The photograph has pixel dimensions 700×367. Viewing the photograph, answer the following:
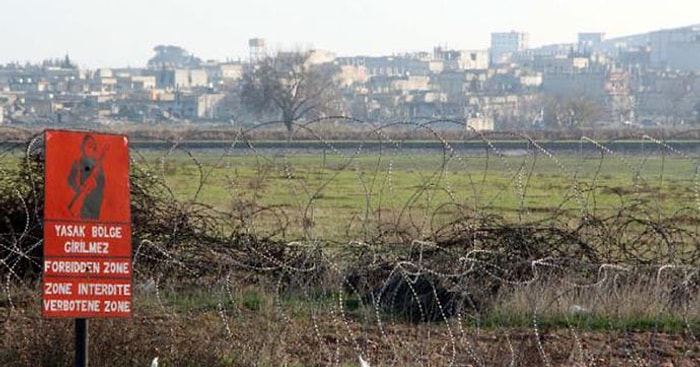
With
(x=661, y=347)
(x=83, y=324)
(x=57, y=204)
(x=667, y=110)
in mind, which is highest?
(x=57, y=204)

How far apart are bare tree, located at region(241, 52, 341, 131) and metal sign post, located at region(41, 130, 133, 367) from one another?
81042 mm

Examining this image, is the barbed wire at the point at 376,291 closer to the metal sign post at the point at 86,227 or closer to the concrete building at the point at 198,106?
the metal sign post at the point at 86,227

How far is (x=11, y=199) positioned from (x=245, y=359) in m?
5.53

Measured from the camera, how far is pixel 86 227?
27.7ft

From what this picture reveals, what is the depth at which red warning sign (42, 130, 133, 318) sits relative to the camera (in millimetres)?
8352

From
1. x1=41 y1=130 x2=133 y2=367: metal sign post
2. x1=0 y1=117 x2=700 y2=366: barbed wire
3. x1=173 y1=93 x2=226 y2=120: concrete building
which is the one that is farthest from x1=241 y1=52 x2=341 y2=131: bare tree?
x1=41 y1=130 x2=133 y2=367: metal sign post

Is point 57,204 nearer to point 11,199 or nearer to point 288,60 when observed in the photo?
point 11,199

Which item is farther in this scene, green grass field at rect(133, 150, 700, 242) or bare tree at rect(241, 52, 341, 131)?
bare tree at rect(241, 52, 341, 131)

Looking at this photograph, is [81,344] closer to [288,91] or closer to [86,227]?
[86,227]

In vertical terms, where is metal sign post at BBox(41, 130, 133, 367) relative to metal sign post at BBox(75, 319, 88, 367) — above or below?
above

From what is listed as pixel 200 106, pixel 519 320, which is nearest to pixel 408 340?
pixel 519 320

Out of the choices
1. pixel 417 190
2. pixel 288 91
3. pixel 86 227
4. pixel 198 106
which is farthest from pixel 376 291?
pixel 198 106

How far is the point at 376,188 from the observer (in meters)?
35.4

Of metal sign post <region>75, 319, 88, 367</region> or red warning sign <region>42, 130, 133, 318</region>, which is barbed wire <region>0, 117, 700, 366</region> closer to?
metal sign post <region>75, 319, 88, 367</region>
